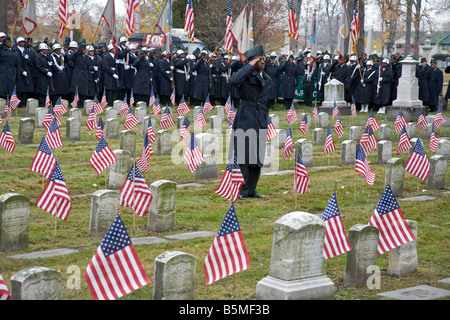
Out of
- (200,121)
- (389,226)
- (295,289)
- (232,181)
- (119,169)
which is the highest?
(200,121)

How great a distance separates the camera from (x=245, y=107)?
10711 mm

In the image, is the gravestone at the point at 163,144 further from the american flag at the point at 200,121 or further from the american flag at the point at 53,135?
the american flag at the point at 200,121

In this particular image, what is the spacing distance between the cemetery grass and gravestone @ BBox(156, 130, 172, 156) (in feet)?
0.97

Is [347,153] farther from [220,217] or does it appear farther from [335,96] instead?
[335,96]

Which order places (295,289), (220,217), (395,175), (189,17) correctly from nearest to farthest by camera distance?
(295,289) < (220,217) < (395,175) < (189,17)

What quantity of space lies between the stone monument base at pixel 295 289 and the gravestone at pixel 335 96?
61.9 ft

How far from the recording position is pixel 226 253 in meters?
6.59

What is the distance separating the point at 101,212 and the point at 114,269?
2.65 meters

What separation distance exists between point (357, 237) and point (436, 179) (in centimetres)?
578

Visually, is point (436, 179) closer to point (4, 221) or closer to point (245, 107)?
point (245, 107)

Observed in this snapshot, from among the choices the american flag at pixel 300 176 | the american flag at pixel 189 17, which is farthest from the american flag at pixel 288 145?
the american flag at pixel 189 17

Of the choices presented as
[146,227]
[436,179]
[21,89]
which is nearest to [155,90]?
[21,89]

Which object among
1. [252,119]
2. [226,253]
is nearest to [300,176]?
[252,119]

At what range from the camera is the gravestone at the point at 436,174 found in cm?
1249
